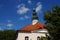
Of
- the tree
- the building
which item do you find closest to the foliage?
the building

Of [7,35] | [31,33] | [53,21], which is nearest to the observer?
[53,21]

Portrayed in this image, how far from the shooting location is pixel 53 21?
4125cm

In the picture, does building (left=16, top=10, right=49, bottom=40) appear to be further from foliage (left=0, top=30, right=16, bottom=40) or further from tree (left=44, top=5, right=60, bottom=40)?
foliage (left=0, top=30, right=16, bottom=40)

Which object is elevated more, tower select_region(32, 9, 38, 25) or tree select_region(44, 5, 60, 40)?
tower select_region(32, 9, 38, 25)

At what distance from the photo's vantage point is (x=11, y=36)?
91.8 meters

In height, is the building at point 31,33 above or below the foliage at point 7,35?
below

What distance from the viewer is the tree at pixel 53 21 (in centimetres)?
4034

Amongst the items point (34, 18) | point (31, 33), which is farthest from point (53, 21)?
point (34, 18)

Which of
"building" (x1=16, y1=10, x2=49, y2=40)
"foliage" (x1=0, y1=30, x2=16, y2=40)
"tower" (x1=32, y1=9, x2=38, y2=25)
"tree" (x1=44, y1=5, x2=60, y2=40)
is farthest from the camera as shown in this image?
"foliage" (x1=0, y1=30, x2=16, y2=40)

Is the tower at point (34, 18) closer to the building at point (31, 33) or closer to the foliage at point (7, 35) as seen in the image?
the building at point (31, 33)

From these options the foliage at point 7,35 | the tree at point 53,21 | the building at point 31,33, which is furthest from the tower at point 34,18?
the foliage at point 7,35

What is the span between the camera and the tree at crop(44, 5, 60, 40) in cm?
4034

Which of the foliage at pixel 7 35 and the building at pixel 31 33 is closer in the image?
the building at pixel 31 33

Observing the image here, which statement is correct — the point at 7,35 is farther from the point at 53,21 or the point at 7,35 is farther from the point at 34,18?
the point at 53,21
